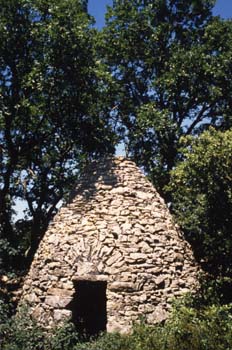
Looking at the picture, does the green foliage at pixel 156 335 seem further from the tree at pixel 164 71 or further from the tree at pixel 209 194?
the tree at pixel 164 71

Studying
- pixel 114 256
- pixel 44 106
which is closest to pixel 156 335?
pixel 114 256

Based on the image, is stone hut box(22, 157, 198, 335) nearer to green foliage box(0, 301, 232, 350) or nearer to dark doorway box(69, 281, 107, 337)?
dark doorway box(69, 281, 107, 337)

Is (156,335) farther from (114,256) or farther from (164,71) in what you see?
(164,71)

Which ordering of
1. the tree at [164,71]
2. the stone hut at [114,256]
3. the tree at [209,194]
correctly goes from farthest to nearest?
1. the tree at [164,71]
2. the tree at [209,194]
3. the stone hut at [114,256]

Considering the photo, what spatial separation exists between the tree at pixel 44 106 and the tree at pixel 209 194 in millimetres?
4742

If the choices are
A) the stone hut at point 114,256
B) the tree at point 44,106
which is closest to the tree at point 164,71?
the tree at point 44,106

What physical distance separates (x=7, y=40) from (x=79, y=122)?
13.9ft

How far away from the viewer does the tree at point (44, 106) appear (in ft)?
46.1

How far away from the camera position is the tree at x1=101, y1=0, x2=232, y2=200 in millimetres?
17922

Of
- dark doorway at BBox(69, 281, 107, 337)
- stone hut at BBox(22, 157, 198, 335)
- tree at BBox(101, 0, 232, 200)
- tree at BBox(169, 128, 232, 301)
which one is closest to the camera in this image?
stone hut at BBox(22, 157, 198, 335)

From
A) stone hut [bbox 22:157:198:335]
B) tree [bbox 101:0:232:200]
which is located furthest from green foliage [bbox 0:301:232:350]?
tree [bbox 101:0:232:200]

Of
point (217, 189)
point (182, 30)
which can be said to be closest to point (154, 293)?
point (217, 189)

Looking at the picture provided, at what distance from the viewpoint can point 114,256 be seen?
1130 centimetres

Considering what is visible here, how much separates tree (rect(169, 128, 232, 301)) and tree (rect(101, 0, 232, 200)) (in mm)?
4164
